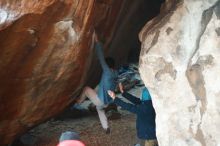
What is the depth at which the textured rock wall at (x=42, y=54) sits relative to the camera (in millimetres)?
6129

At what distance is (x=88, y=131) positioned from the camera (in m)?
8.78

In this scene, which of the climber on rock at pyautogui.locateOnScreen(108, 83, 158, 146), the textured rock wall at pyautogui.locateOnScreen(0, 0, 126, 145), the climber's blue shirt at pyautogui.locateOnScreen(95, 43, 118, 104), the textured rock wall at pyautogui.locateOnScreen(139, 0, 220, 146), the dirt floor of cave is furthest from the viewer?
the dirt floor of cave

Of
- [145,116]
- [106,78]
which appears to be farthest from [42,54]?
[145,116]

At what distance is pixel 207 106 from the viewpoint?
541 centimetres

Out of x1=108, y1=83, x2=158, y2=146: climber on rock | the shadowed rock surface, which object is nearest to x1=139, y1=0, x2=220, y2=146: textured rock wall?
x1=108, y1=83, x2=158, y2=146: climber on rock

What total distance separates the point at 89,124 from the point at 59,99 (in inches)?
61.4

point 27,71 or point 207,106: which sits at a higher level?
point 27,71

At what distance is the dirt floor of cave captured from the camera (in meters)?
8.08

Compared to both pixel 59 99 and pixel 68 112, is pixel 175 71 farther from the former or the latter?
pixel 68 112

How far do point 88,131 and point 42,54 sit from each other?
2495 millimetres

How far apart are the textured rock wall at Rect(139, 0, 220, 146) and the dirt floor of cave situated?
2.19 metres

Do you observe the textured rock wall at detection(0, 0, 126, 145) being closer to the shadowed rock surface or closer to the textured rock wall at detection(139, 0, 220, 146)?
the shadowed rock surface

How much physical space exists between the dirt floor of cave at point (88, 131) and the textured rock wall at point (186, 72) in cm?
219

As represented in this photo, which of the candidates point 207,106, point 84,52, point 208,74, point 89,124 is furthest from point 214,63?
point 89,124
